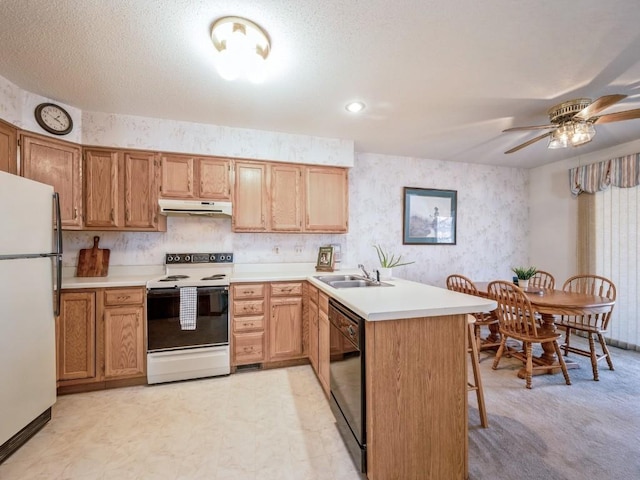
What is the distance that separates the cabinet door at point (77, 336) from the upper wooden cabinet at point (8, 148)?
1.09 meters

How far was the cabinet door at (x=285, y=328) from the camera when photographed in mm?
2736

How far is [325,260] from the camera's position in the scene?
130 inches

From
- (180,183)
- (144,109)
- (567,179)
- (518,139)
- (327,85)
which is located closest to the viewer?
(327,85)

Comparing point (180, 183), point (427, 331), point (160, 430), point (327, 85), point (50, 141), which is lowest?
point (160, 430)

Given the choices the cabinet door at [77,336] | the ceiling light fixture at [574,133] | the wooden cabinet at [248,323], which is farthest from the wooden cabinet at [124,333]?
the ceiling light fixture at [574,133]

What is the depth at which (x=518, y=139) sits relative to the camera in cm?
326

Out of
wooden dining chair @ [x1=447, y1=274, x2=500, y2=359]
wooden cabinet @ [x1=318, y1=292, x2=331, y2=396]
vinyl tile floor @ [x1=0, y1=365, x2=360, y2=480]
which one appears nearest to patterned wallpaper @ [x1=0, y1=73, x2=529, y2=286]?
wooden dining chair @ [x1=447, y1=274, x2=500, y2=359]

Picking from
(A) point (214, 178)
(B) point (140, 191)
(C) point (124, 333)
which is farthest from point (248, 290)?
(B) point (140, 191)

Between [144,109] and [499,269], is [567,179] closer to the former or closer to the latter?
[499,269]

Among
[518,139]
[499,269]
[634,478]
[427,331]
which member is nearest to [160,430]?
[427,331]

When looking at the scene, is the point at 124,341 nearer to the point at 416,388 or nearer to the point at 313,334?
the point at 313,334

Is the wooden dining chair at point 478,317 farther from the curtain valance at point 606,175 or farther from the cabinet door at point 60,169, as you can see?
the cabinet door at point 60,169

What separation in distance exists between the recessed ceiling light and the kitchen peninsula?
1.83 m

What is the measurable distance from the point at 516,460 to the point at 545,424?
538mm
